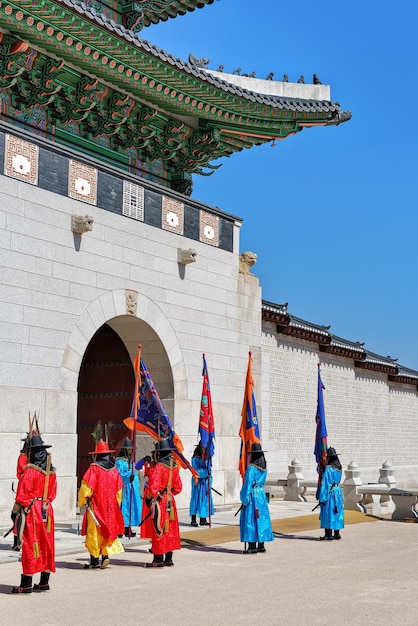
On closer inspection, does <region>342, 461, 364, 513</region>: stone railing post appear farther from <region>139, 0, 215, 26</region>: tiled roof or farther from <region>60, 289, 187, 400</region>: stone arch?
<region>139, 0, 215, 26</region>: tiled roof

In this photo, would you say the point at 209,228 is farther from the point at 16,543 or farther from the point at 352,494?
the point at 16,543

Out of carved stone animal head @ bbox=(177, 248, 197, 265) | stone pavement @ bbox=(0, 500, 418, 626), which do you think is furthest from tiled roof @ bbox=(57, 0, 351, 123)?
stone pavement @ bbox=(0, 500, 418, 626)

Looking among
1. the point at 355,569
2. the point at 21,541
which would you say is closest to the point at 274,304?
the point at 355,569

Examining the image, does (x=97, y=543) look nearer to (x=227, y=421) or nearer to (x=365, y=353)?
(x=227, y=421)

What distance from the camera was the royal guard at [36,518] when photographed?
8.39 metres

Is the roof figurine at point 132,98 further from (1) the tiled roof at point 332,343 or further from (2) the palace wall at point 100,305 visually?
(1) the tiled roof at point 332,343

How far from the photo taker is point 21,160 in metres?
13.3

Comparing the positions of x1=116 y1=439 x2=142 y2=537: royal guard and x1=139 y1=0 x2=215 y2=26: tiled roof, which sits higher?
x1=139 y1=0 x2=215 y2=26: tiled roof

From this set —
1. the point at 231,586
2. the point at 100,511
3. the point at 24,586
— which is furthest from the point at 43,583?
the point at 231,586

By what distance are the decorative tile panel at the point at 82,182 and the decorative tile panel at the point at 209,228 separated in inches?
127

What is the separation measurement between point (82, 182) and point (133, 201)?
4.49 ft

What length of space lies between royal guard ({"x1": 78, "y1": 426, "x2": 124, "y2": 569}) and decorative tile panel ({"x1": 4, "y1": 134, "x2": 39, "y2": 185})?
204 inches

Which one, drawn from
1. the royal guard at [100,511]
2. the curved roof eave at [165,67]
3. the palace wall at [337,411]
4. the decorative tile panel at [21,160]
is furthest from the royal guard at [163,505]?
the palace wall at [337,411]

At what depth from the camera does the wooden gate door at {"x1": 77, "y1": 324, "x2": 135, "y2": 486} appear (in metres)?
16.5
